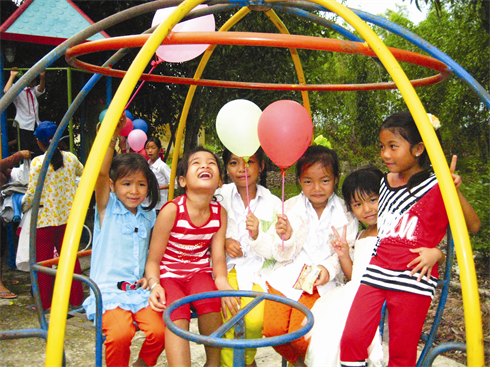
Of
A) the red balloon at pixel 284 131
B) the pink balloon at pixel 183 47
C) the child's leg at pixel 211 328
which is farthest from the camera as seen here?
the pink balloon at pixel 183 47

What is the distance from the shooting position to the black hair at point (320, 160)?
2.31m

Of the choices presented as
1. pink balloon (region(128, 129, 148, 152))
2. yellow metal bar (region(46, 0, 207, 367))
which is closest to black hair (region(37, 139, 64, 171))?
pink balloon (region(128, 129, 148, 152))

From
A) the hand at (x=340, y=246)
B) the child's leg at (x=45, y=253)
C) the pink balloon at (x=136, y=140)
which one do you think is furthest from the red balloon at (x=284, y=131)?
the pink balloon at (x=136, y=140)

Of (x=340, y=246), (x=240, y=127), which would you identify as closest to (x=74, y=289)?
(x=240, y=127)

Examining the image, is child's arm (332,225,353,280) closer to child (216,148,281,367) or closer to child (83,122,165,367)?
child (216,148,281,367)

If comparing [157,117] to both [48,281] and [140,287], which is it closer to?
[48,281]

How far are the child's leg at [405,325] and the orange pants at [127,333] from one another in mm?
1006

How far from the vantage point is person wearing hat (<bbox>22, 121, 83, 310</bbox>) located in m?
3.42

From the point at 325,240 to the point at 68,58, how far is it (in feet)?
5.03

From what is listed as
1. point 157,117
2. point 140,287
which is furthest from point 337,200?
point 157,117

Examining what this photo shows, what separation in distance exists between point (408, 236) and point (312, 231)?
567 millimetres

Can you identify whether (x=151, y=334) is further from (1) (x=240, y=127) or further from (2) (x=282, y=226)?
(1) (x=240, y=127)

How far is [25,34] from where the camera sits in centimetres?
403

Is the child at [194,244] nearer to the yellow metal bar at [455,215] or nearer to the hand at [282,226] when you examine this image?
the hand at [282,226]
